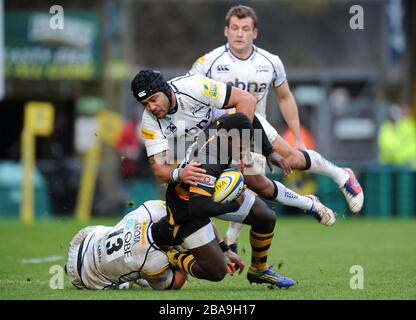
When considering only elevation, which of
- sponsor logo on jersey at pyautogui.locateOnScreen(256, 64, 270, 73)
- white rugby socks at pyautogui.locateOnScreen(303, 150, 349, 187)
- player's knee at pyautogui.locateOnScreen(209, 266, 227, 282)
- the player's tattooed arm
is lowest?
player's knee at pyautogui.locateOnScreen(209, 266, 227, 282)

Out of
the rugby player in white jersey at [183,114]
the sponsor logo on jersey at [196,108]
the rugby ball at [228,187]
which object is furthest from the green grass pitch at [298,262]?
the sponsor logo on jersey at [196,108]

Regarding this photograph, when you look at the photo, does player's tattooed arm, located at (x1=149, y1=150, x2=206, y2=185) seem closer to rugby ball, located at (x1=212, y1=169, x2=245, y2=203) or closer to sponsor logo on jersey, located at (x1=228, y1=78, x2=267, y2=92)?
rugby ball, located at (x1=212, y1=169, x2=245, y2=203)

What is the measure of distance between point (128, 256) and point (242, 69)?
2.48 meters

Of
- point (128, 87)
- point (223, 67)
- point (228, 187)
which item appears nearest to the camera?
point (228, 187)

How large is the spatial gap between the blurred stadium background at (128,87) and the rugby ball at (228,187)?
11037 mm

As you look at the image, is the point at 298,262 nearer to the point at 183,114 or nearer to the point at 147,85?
the point at 183,114

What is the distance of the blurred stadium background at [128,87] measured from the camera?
20.5 metres

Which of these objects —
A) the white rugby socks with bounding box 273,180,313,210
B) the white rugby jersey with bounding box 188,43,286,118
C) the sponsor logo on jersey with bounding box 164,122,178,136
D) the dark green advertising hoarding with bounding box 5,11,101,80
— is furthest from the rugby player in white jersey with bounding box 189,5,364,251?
the dark green advertising hoarding with bounding box 5,11,101,80

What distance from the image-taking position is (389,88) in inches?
1169

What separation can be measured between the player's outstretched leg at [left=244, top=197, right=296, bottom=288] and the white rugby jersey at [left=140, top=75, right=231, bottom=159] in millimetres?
903

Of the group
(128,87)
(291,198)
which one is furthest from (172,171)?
(128,87)

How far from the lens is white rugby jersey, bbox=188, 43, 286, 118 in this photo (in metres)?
10.6

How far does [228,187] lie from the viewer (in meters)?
8.59
